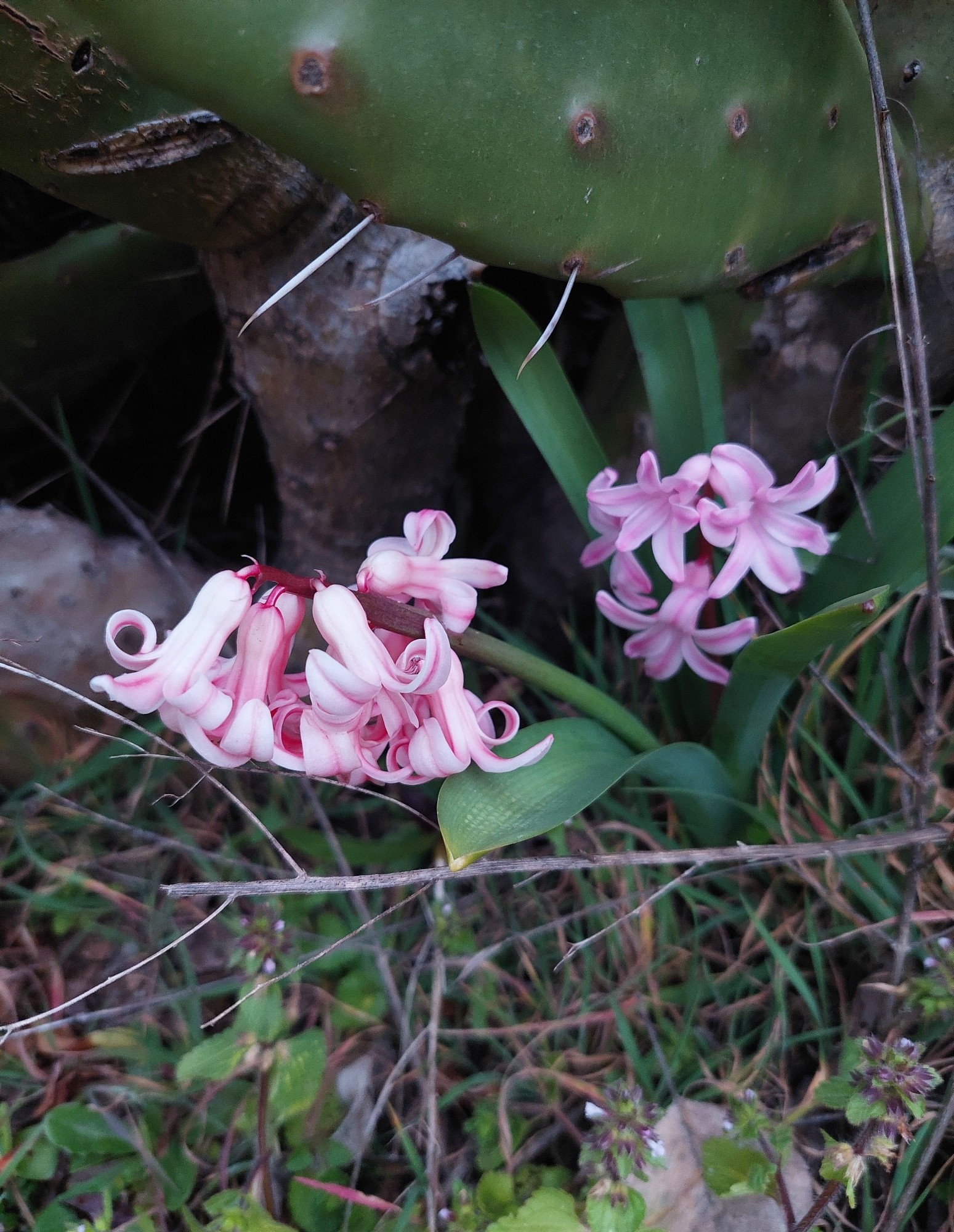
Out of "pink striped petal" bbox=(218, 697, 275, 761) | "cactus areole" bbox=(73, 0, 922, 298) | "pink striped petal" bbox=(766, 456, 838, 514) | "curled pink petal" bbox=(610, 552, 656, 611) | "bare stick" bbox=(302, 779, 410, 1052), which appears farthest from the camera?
"bare stick" bbox=(302, 779, 410, 1052)

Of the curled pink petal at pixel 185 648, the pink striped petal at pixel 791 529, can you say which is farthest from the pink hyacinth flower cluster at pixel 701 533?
Result: the curled pink petal at pixel 185 648

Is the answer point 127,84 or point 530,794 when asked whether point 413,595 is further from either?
point 127,84

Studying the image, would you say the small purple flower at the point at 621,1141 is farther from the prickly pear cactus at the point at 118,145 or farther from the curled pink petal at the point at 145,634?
the prickly pear cactus at the point at 118,145

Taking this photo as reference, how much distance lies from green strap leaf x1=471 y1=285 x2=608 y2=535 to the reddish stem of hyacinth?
0.30m

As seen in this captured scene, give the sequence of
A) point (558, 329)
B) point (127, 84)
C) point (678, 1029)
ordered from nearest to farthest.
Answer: point (127, 84), point (678, 1029), point (558, 329)

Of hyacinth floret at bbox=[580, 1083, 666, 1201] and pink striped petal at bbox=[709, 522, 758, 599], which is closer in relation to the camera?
hyacinth floret at bbox=[580, 1083, 666, 1201]

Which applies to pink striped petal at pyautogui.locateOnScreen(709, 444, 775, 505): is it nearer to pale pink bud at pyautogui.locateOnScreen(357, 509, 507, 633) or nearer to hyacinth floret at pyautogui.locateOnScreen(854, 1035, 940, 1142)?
pale pink bud at pyautogui.locateOnScreen(357, 509, 507, 633)

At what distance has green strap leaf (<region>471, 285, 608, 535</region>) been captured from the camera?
87 centimetres

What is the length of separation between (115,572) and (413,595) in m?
0.63

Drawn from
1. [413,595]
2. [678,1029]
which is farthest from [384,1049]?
[413,595]

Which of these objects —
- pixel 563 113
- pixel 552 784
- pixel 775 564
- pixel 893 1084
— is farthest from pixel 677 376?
pixel 893 1084

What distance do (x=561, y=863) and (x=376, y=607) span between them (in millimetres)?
300

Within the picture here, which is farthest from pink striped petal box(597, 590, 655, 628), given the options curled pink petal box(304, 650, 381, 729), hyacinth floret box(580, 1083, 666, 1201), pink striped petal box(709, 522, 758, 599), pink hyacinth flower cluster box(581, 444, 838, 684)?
hyacinth floret box(580, 1083, 666, 1201)

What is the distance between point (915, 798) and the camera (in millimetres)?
837
